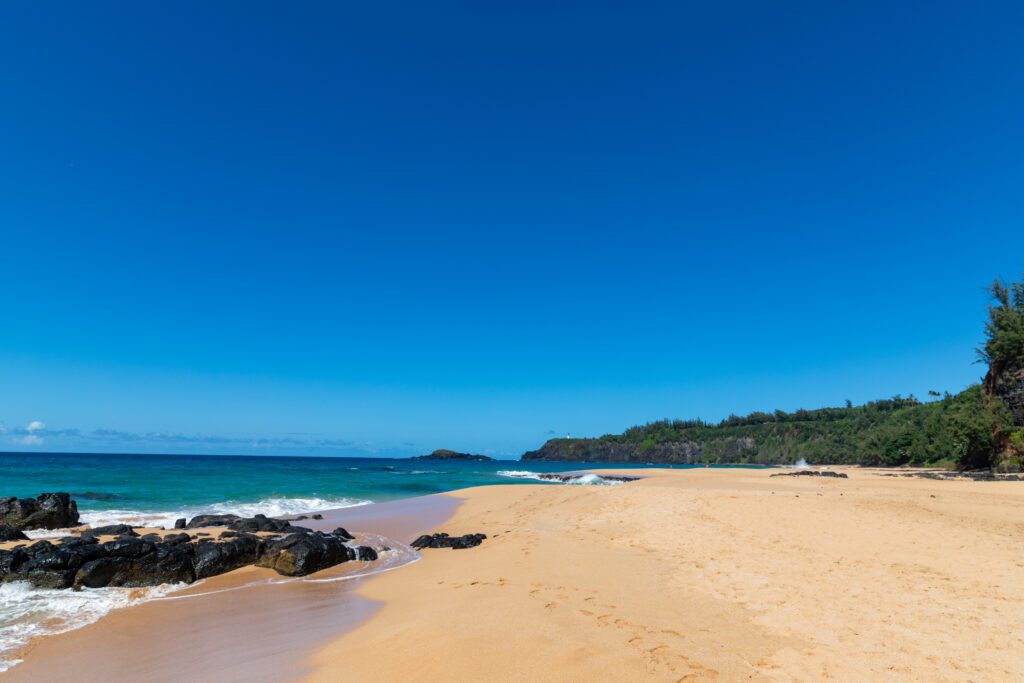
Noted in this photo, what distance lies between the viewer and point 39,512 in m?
16.6

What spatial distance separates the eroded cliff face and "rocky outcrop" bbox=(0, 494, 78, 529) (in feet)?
400

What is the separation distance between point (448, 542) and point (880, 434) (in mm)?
67141

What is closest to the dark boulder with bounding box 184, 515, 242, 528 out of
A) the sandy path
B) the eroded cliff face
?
the sandy path

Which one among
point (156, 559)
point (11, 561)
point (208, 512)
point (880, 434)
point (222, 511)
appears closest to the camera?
point (11, 561)

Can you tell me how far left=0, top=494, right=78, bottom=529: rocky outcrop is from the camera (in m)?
16.2

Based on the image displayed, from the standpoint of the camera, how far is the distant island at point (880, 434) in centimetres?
3294

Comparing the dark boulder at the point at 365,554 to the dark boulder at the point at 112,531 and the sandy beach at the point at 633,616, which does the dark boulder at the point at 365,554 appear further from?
the dark boulder at the point at 112,531

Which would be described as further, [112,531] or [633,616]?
[112,531]

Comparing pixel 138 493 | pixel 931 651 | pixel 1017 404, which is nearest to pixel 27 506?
pixel 138 493

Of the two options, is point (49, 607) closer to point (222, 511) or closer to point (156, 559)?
point (156, 559)

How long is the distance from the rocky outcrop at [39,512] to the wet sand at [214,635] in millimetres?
10496

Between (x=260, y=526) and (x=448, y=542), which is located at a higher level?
(x=260, y=526)

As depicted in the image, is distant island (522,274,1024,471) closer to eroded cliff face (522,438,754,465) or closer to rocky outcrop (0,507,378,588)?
eroded cliff face (522,438,754,465)

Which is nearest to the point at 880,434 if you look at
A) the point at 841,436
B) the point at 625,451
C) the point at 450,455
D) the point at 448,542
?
the point at 841,436
